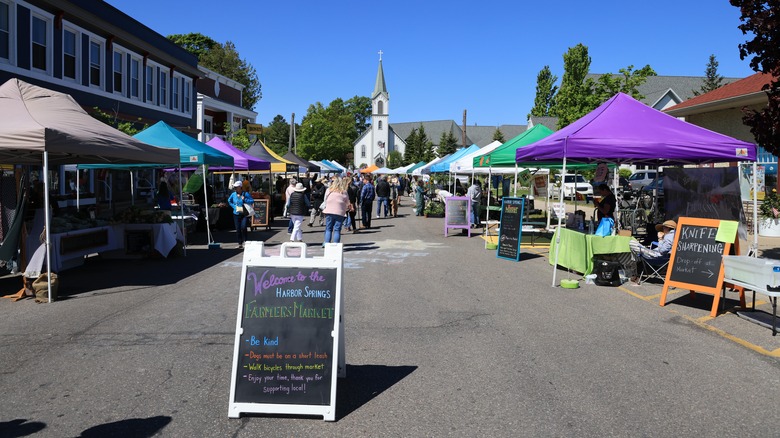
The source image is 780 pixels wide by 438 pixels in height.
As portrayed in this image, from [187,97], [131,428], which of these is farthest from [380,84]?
[131,428]

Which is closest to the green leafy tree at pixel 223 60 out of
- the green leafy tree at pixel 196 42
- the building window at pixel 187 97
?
the green leafy tree at pixel 196 42

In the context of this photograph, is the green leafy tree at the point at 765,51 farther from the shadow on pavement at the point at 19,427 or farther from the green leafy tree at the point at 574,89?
the green leafy tree at the point at 574,89

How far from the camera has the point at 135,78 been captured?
27438 mm

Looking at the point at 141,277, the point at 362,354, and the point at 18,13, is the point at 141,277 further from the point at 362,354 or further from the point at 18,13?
the point at 18,13

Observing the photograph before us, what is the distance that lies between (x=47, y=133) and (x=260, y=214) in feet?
38.2

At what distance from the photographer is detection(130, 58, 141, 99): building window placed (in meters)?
27.0

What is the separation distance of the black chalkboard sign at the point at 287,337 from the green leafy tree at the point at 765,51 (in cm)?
912

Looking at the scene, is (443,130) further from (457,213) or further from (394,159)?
(457,213)

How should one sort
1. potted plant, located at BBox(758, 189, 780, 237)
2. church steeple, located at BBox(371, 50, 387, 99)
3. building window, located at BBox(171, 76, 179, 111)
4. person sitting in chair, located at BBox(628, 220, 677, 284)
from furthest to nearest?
1. church steeple, located at BBox(371, 50, 387, 99)
2. building window, located at BBox(171, 76, 179, 111)
3. potted plant, located at BBox(758, 189, 780, 237)
4. person sitting in chair, located at BBox(628, 220, 677, 284)

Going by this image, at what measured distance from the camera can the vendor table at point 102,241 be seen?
1030 cm

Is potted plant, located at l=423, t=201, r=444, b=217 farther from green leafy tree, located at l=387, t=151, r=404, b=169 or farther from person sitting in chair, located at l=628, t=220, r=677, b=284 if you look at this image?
green leafy tree, located at l=387, t=151, r=404, b=169

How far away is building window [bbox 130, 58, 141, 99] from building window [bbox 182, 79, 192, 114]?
589cm

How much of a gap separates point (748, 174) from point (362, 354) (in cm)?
1359

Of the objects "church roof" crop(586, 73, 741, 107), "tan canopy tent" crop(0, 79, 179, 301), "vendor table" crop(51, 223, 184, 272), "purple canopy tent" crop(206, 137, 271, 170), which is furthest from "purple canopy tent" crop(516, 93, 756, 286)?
"church roof" crop(586, 73, 741, 107)
